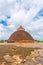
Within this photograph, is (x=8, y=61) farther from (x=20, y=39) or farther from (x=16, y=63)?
(x=20, y=39)

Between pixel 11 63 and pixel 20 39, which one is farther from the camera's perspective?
pixel 20 39

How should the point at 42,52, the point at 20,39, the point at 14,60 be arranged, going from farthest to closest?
the point at 20,39 < the point at 42,52 < the point at 14,60

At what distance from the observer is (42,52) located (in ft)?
59.2

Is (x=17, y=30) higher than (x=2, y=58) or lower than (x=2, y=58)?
higher

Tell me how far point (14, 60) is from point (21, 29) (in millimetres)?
39577

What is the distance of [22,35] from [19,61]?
3910 cm

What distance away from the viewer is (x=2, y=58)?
47.9 feet

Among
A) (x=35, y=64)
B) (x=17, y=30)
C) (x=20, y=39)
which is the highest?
(x=17, y=30)

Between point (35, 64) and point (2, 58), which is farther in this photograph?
point (2, 58)

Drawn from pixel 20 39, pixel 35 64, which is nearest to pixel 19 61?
pixel 35 64

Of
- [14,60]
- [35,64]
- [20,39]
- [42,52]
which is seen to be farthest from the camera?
[20,39]

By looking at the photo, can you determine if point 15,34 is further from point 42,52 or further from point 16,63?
point 16,63

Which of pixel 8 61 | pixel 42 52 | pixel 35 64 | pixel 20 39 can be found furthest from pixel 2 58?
pixel 20 39

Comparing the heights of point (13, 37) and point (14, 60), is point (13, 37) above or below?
above
